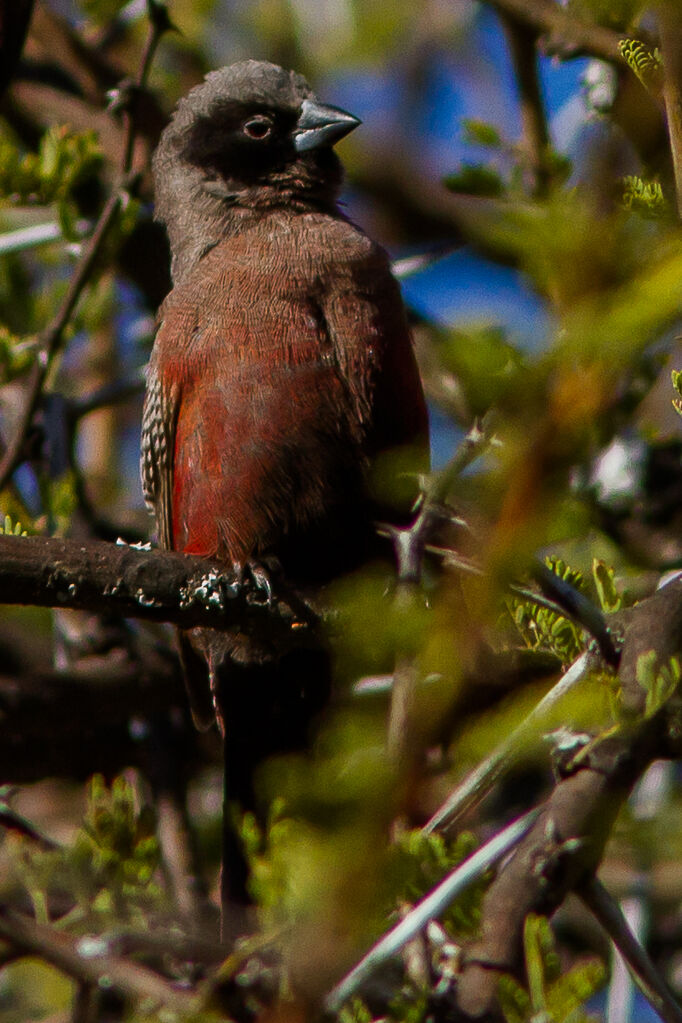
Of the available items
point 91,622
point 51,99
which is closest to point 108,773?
point 91,622

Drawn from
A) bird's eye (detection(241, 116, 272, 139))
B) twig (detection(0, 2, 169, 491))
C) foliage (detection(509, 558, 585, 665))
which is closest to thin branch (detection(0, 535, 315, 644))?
foliage (detection(509, 558, 585, 665))

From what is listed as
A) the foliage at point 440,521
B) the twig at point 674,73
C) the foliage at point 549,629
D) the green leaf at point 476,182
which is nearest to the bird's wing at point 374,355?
the foliage at point 440,521

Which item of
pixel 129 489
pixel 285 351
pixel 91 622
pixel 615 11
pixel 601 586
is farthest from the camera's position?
pixel 129 489

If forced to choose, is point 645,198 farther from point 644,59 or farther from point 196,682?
point 196,682

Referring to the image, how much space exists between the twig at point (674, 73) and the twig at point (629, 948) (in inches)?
45.5

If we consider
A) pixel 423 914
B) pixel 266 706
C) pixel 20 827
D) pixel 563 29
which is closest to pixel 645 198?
pixel 423 914

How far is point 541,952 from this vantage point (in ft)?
6.81

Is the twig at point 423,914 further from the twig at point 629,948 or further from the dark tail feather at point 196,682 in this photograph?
the dark tail feather at point 196,682

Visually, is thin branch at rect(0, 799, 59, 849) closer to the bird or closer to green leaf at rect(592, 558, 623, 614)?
the bird

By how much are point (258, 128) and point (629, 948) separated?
3.70m

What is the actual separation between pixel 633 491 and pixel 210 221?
1.82 metres

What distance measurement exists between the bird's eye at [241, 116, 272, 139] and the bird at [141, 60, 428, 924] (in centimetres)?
37

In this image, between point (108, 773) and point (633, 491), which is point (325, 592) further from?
point (108, 773)

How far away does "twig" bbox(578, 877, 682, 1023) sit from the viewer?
7.53 feet
